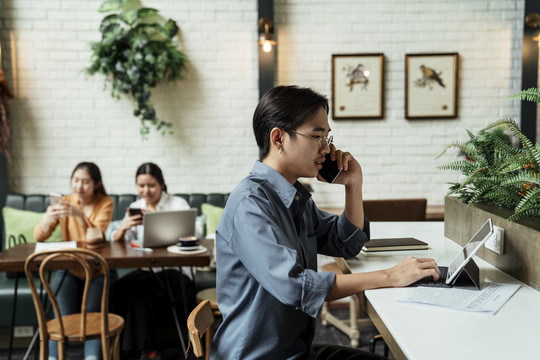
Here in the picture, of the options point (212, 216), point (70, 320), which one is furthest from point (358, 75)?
point (70, 320)

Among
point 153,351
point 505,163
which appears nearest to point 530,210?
point 505,163

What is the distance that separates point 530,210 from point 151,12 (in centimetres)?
342

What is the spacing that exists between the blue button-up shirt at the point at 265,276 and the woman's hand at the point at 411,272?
229 mm

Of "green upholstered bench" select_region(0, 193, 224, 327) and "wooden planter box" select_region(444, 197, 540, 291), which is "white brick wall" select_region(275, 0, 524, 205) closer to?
"green upholstered bench" select_region(0, 193, 224, 327)

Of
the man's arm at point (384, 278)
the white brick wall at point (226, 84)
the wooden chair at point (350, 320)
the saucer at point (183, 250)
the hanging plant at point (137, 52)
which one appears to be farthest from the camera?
the white brick wall at point (226, 84)

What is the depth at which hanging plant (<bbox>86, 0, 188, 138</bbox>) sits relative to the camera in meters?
4.05

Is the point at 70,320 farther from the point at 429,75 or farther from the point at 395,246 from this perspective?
the point at 429,75

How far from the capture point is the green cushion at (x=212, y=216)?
3.84 m

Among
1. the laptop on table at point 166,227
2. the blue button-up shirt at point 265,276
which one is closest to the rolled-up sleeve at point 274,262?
the blue button-up shirt at point 265,276

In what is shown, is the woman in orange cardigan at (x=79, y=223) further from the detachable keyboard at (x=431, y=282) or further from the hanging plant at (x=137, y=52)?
the detachable keyboard at (x=431, y=282)

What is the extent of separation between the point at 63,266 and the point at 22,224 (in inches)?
53.0

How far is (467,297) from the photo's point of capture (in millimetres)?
1354

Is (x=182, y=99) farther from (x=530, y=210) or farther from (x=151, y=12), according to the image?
(x=530, y=210)

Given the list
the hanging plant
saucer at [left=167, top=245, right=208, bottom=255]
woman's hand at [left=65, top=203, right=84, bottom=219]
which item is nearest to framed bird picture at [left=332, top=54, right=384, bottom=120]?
the hanging plant
